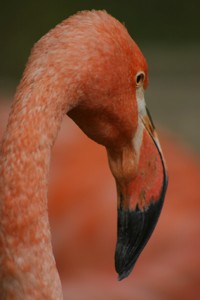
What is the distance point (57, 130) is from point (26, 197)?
6.1 inches

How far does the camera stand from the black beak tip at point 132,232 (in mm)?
1995

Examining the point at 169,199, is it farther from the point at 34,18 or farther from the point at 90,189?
the point at 34,18

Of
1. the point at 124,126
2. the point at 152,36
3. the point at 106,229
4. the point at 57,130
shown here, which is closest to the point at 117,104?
the point at 124,126

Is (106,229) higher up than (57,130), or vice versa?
(57,130)

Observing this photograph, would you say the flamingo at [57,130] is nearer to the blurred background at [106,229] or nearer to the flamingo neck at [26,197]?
the flamingo neck at [26,197]

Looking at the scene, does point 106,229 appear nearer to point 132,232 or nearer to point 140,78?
point 132,232

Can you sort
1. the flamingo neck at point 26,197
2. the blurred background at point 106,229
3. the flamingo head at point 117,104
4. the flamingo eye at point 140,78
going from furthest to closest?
the blurred background at point 106,229 < the flamingo eye at point 140,78 < the flamingo head at point 117,104 < the flamingo neck at point 26,197

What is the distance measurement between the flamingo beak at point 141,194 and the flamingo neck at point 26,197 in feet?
1.33

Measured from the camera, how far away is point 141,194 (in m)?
1.98

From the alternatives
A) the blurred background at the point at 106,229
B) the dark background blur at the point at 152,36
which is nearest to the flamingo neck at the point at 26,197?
the blurred background at the point at 106,229

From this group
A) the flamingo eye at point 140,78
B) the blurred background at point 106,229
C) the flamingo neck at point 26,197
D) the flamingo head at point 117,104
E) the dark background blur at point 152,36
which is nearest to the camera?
the flamingo neck at point 26,197

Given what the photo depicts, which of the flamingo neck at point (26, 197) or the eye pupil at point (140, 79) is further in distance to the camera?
the eye pupil at point (140, 79)

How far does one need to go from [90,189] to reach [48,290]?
2.47 m

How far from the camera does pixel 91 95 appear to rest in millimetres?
1722
